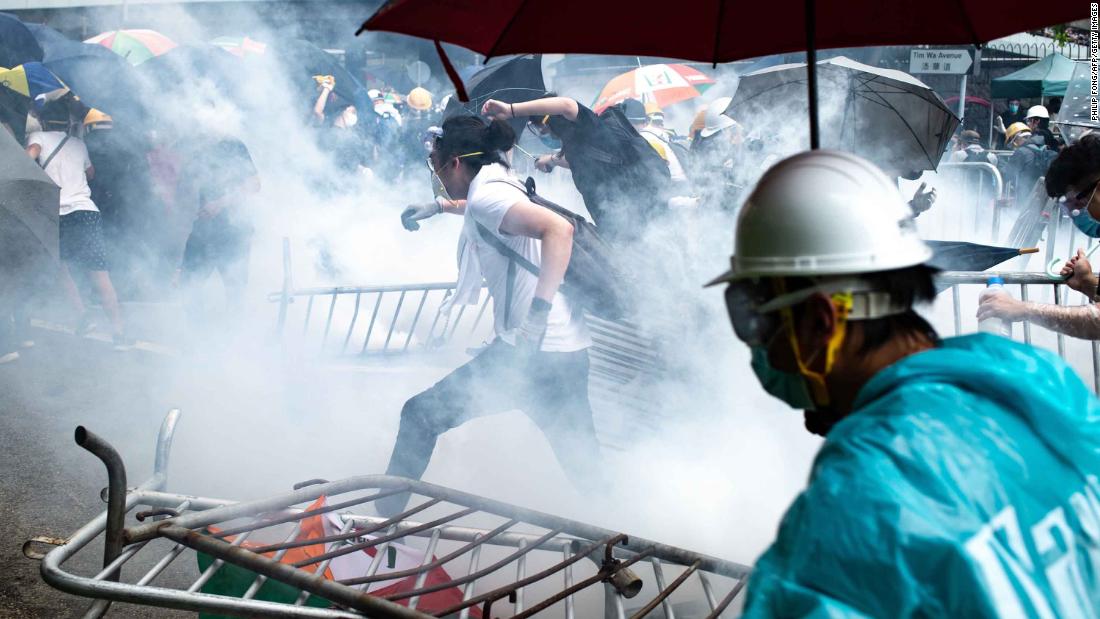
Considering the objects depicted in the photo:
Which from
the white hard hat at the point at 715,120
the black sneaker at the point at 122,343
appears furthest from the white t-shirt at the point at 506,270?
the black sneaker at the point at 122,343

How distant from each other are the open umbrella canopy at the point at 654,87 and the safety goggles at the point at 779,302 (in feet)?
33.2

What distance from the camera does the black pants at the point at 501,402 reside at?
3.88m

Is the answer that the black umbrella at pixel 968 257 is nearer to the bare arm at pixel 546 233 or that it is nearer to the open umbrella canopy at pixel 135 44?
the bare arm at pixel 546 233

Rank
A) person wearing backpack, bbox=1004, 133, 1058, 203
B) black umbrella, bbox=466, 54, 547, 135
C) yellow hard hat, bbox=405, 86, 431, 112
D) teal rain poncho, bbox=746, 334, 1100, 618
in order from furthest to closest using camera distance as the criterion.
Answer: yellow hard hat, bbox=405, 86, 431, 112 < person wearing backpack, bbox=1004, 133, 1058, 203 < black umbrella, bbox=466, 54, 547, 135 < teal rain poncho, bbox=746, 334, 1100, 618

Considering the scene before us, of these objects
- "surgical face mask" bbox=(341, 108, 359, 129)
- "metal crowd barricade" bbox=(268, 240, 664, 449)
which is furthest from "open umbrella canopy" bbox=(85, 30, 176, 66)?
"metal crowd barricade" bbox=(268, 240, 664, 449)

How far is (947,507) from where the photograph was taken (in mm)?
1044

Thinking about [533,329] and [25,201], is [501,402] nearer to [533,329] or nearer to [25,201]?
[533,329]

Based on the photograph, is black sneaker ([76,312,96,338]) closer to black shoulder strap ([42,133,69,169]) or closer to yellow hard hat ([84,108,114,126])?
black shoulder strap ([42,133,69,169])

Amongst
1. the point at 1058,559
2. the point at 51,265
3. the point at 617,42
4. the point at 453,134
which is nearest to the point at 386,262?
the point at 51,265

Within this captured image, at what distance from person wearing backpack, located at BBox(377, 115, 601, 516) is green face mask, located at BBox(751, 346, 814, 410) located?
2.50m

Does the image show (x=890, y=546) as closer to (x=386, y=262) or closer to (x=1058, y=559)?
(x=1058, y=559)

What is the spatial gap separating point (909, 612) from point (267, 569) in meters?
1.57

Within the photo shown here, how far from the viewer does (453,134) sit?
13.2 feet

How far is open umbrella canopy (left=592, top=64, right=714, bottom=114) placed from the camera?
1151 centimetres
